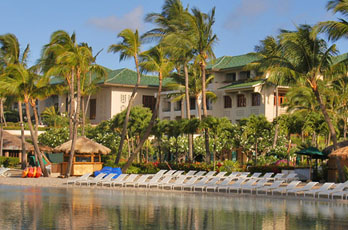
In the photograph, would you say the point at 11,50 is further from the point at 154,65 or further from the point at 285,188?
the point at 285,188

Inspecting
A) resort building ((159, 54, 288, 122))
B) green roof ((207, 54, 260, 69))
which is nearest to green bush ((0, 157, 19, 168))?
resort building ((159, 54, 288, 122))

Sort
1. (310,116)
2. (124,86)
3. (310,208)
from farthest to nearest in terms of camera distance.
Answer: (124,86), (310,116), (310,208)

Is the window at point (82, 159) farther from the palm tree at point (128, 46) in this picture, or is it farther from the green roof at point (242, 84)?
the green roof at point (242, 84)

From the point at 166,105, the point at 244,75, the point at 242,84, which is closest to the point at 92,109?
the point at 166,105

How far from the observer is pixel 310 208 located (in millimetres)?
18547

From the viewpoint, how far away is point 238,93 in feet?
162

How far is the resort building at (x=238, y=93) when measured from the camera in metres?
47.4

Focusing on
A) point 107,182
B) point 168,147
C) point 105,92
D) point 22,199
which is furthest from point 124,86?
point 22,199

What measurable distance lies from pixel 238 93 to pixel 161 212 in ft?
111

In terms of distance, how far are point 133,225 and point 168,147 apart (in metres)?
31.3

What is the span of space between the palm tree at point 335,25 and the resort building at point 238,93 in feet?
63.3

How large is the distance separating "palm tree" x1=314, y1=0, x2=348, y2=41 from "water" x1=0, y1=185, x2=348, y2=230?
850 cm

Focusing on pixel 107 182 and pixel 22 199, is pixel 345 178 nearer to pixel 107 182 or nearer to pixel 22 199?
pixel 107 182

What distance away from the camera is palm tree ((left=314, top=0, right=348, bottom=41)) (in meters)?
25.1
